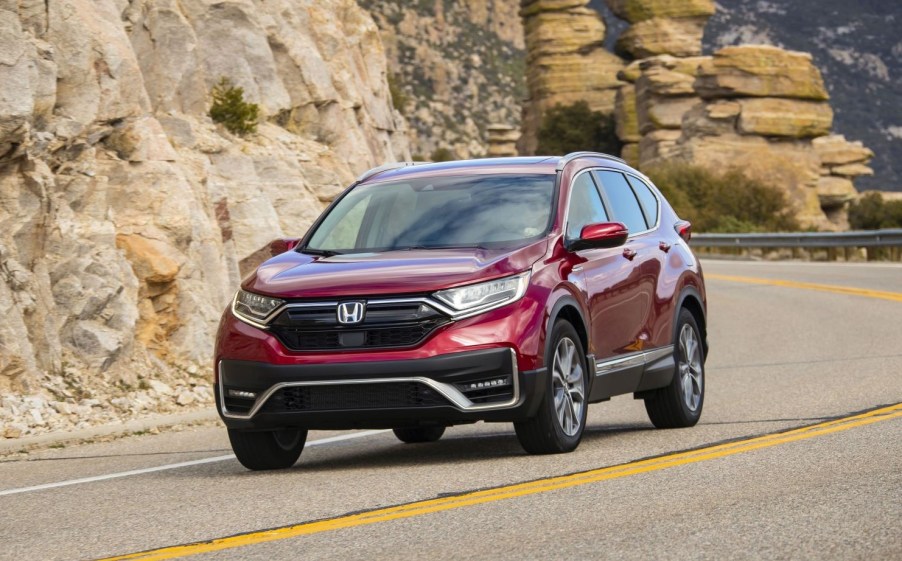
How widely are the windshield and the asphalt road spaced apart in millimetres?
1388

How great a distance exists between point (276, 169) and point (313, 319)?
557 inches

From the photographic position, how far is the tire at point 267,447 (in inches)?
365

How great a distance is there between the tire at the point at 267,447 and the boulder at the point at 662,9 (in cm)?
9643

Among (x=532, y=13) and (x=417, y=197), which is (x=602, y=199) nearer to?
(x=417, y=197)

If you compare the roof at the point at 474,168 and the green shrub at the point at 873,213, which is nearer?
the roof at the point at 474,168

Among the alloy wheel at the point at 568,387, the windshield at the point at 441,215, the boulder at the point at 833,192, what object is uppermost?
the windshield at the point at 441,215

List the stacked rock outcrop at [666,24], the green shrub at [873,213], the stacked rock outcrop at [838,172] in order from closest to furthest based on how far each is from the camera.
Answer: the green shrub at [873,213] < the stacked rock outcrop at [838,172] < the stacked rock outcrop at [666,24]

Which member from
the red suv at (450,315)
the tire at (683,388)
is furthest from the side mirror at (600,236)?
the tire at (683,388)

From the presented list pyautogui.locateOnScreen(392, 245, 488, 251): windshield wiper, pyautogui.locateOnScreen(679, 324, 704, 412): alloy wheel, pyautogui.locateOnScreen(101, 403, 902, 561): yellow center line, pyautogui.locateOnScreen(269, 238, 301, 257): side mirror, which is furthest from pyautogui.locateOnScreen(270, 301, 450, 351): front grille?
pyautogui.locateOnScreen(679, 324, 704, 412): alloy wheel

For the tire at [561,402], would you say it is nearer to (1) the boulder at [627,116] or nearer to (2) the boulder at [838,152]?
(2) the boulder at [838,152]

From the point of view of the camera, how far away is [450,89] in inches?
4934

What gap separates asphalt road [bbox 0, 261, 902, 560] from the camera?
6.16 meters

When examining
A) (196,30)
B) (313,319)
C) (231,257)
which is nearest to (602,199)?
(313,319)

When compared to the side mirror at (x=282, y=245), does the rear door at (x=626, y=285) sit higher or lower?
lower
